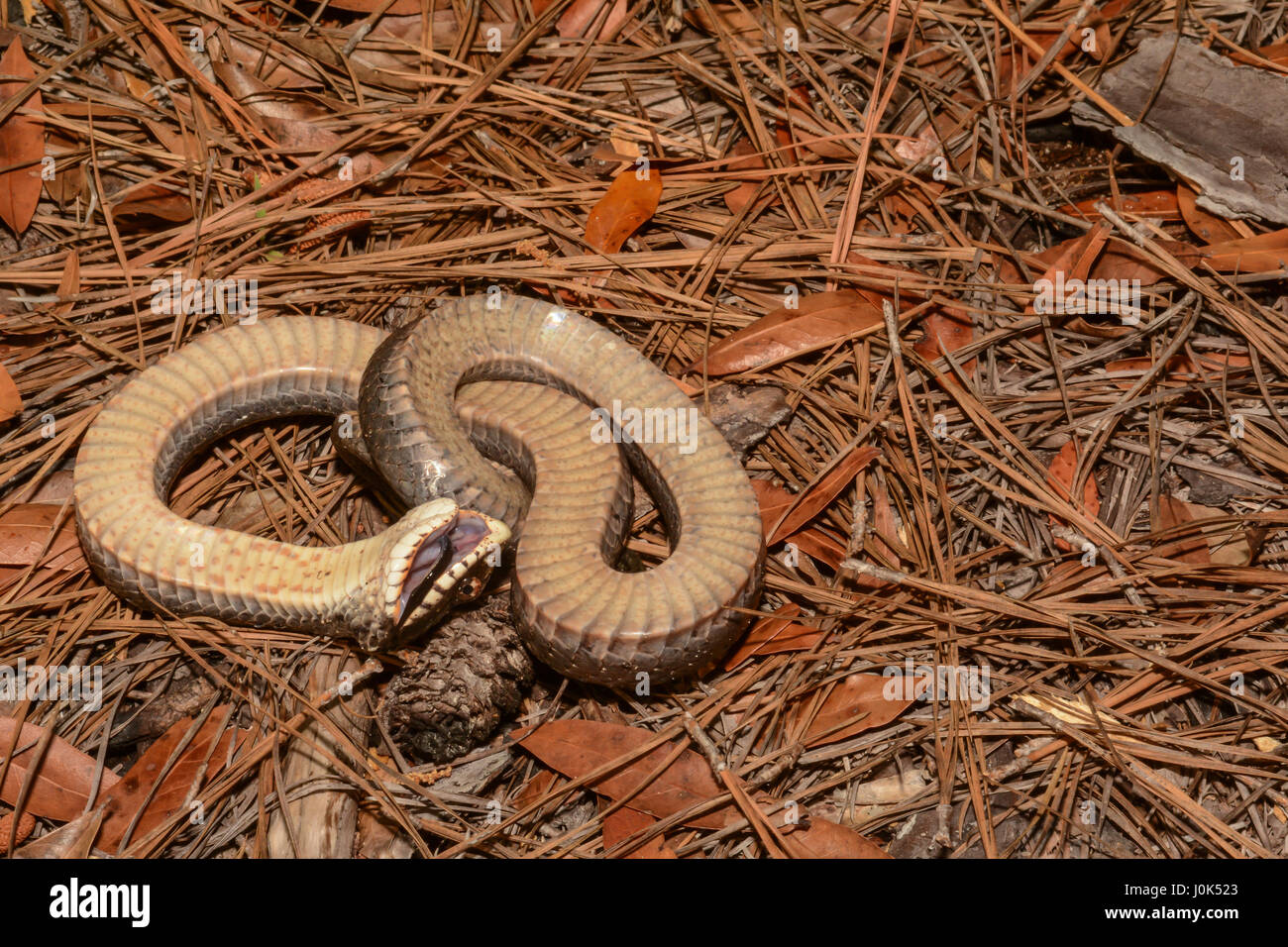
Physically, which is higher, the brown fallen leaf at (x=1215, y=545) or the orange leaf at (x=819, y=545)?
the brown fallen leaf at (x=1215, y=545)

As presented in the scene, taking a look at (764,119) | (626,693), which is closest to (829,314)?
(764,119)

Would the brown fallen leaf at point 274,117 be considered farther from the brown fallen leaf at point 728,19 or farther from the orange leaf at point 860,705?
the orange leaf at point 860,705

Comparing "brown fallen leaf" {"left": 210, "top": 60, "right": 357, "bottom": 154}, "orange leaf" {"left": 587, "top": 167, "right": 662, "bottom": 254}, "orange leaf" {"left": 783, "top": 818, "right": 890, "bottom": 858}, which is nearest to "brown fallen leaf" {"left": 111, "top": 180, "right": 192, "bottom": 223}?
"brown fallen leaf" {"left": 210, "top": 60, "right": 357, "bottom": 154}

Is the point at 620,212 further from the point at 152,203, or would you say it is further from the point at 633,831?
the point at 633,831

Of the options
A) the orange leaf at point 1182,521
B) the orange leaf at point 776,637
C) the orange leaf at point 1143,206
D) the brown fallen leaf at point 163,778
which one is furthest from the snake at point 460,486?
the orange leaf at point 1143,206

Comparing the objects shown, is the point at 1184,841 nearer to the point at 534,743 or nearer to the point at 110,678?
the point at 534,743

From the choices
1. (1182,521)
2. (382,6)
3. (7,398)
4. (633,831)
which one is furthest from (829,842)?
(382,6)

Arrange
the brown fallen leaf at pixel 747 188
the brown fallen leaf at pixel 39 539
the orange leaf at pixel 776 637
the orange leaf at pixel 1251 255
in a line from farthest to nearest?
the brown fallen leaf at pixel 747 188 < the orange leaf at pixel 1251 255 < the brown fallen leaf at pixel 39 539 < the orange leaf at pixel 776 637
